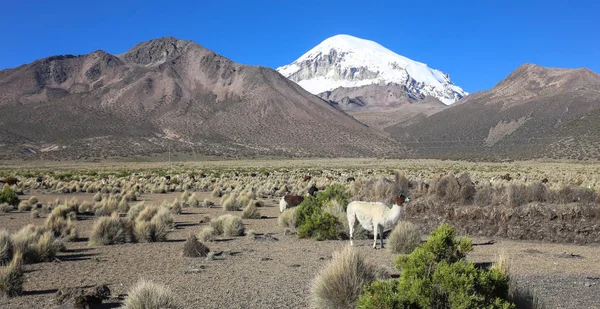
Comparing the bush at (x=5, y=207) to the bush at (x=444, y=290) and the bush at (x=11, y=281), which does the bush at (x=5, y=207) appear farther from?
the bush at (x=444, y=290)

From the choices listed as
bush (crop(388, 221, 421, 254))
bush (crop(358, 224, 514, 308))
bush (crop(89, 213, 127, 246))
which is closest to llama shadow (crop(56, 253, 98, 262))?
bush (crop(89, 213, 127, 246))

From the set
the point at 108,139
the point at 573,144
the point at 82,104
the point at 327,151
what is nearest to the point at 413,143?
the point at 327,151

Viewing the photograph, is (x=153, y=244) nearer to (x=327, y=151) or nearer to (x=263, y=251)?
(x=263, y=251)

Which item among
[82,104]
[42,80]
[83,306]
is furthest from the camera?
[42,80]

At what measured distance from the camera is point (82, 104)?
135125 mm

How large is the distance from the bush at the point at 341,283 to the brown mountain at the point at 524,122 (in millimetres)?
84674

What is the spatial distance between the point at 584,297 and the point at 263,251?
23.7ft

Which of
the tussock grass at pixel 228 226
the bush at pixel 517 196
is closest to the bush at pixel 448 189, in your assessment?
the bush at pixel 517 196

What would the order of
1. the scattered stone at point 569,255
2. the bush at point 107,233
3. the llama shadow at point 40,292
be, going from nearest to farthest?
the llama shadow at point 40,292
the scattered stone at point 569,255
the bush at point 107,233

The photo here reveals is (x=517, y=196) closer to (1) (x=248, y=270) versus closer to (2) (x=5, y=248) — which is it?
(1) (x=248, y=270)

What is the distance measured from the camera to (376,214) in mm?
12156

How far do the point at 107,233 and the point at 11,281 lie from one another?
535cm

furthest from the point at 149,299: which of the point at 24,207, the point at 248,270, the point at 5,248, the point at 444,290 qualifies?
the point at 24,207

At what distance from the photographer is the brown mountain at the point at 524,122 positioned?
305 feet
